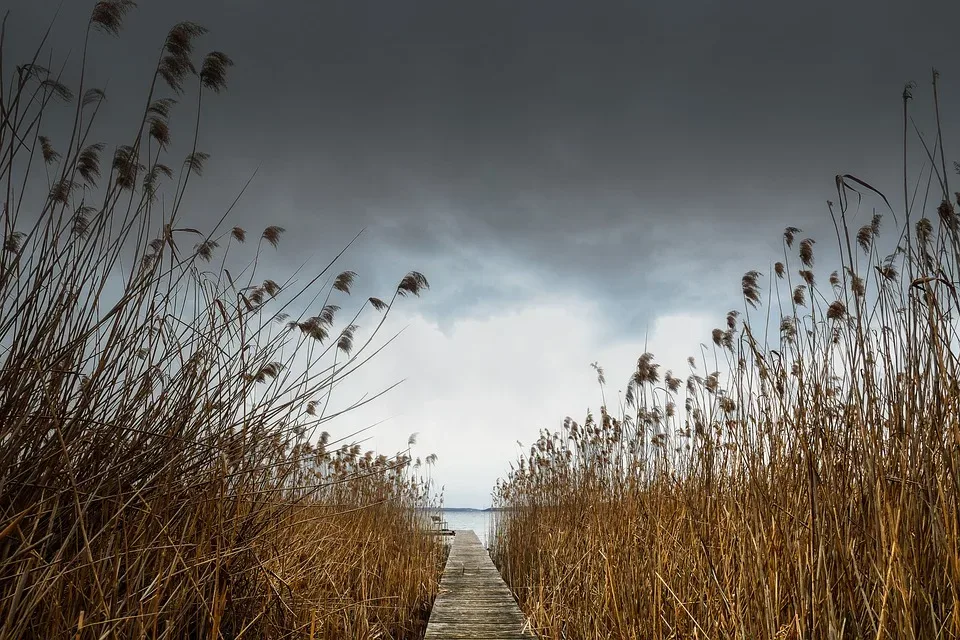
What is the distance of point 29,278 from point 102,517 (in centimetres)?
77

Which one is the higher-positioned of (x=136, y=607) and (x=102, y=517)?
(x=102, y=517)

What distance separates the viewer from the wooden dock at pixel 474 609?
3877 mm

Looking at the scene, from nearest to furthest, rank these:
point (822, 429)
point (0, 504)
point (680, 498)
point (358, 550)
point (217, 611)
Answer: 1. point (0, 504)
2. point (217, 611)
3. point (822, 429)
4. point (680, 498)
5. point (358, 550)

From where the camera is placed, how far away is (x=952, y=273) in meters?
2.01

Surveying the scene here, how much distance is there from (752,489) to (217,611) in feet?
6.50

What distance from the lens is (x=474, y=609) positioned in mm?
4582

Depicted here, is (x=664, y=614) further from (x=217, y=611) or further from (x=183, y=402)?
(x=183, y=402)

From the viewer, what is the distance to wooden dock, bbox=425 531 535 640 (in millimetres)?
3877

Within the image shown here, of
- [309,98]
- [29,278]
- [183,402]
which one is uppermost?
[309,98]

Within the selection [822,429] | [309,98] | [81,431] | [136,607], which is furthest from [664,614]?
[309,98]

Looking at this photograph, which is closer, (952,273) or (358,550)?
(952,273)

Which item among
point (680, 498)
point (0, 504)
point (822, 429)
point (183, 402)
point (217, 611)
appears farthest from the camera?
point (680, 498)

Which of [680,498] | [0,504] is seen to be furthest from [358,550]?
[0,504]

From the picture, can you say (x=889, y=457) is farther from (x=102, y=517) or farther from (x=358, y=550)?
(x=358, y=550)
